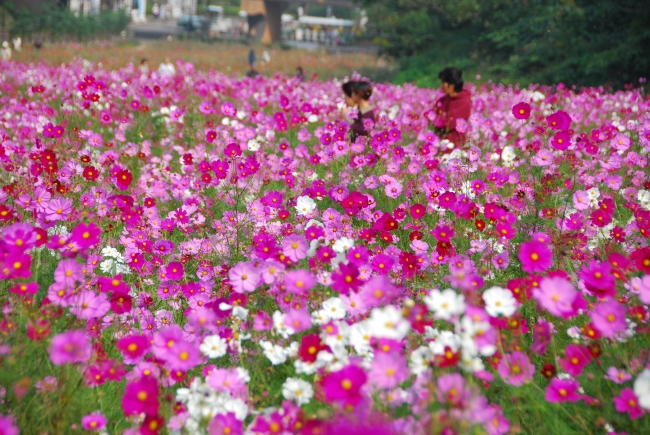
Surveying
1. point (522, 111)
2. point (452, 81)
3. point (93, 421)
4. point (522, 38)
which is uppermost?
point (522, 38)

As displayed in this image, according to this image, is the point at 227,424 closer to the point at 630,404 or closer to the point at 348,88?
the point at 630,404

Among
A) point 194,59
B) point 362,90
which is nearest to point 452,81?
point 362,90

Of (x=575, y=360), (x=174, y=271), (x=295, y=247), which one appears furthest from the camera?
(x=174, y=271)

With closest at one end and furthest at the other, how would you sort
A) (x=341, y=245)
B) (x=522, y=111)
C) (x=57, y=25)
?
(x=341, y=245) < (x=522, y=111) < (x=57, y=25)

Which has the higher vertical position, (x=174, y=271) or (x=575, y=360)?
(x=575, y=360)

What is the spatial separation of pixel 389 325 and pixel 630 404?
68 centimetres

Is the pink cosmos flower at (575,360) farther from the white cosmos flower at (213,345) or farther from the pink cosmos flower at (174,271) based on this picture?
the pink cosmos flower at (174,271)

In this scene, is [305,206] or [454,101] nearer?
[305,206]

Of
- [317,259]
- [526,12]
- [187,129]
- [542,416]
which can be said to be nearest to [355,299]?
[317,259]

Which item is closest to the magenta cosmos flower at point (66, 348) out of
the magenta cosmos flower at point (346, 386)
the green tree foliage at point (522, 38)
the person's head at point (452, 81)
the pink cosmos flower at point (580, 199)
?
the magenta cosmos flower at point (346, 386)

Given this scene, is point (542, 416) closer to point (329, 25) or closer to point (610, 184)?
point (610, 184)

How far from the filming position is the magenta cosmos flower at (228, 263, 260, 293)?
1909 millimetres

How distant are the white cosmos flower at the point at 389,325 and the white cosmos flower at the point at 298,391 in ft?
1.00

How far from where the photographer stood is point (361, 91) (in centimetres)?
586
